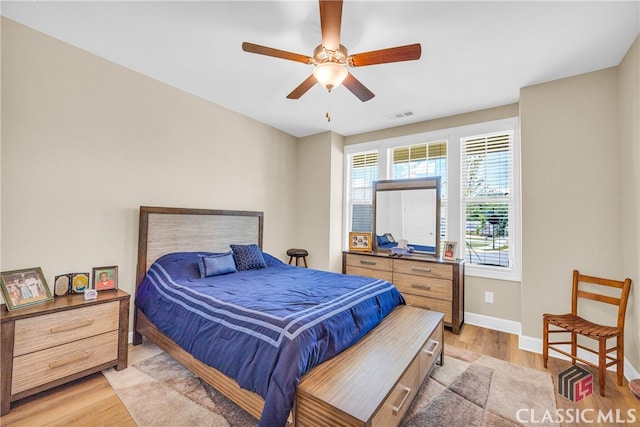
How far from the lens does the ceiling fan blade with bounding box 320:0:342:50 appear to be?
5.14ft

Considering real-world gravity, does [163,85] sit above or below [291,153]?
above

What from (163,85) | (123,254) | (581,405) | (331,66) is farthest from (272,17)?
(581,405)

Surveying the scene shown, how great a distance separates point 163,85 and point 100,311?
92.2 inches

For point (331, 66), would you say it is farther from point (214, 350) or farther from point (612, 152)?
point (612, 152)

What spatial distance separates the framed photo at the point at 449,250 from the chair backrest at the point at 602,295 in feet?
3.83

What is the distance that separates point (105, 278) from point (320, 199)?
9.80 feet

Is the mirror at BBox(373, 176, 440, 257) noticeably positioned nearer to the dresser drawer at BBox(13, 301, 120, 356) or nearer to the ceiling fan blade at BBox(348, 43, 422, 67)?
the ceiling fan blade at BBox(348, 43, 422, 67)

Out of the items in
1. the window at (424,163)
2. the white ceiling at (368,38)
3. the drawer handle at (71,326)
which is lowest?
the drawer handle at (71,326)

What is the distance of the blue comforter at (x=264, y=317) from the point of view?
154cm

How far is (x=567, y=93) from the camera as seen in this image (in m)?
2.81

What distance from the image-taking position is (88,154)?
2568 millimetres

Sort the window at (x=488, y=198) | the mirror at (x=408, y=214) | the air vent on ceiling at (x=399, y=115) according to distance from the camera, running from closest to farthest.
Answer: the window at (x=488, y=198), the air vent on ceiling at (x=399, y=115), the mirror at (x=408, y=214)

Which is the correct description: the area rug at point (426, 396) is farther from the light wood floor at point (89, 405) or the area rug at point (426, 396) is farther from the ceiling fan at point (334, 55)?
the ceiling fan at point (334, 55)

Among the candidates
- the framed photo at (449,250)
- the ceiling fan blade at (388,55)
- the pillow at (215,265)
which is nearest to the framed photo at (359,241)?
the framed photo at (449,250)
